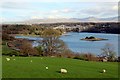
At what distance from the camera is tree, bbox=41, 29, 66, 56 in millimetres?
39375

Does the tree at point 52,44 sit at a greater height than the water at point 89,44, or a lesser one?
greater

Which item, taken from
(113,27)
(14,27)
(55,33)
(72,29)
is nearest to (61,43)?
(55,33)

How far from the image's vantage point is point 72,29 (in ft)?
375

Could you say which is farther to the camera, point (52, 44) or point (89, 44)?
point (89, 44)

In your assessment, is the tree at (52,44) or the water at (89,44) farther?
the water at (89,44)

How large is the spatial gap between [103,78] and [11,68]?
5142mm

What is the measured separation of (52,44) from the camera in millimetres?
41062

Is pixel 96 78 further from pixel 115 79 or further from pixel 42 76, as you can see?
pixel 42 76

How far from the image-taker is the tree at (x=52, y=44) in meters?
39.4

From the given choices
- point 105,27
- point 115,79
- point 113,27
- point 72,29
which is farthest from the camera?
point 72,29

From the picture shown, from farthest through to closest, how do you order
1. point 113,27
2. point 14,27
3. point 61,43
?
point 113,27 < point 14,27 < point 61,43

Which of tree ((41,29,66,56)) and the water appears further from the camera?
the water

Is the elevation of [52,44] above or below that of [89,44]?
above

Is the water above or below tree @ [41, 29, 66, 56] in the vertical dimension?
below
